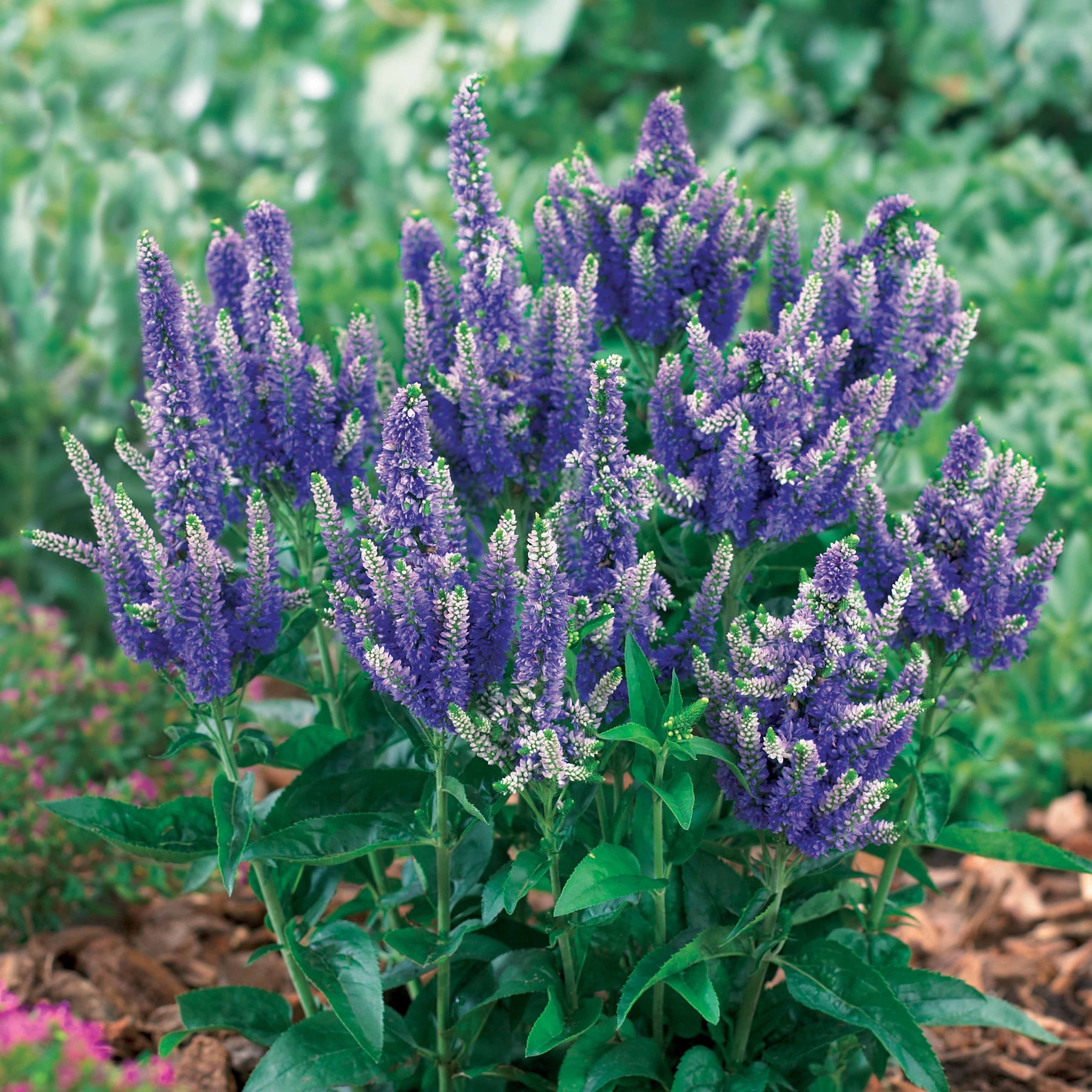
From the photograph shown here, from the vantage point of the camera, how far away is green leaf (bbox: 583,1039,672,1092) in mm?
1694

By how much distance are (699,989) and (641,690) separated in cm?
41

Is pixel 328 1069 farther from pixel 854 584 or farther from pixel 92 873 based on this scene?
pixel 92 873

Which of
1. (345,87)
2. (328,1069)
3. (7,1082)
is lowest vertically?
(328,1069)

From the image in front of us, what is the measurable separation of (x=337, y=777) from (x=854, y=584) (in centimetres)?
78

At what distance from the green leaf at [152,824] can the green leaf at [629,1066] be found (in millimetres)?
621

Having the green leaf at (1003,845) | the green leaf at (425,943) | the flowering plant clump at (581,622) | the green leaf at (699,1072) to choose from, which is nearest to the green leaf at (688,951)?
the flowering plant clump at (581,622)

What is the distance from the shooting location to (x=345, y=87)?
5.88 metres

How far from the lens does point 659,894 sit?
1698 mm

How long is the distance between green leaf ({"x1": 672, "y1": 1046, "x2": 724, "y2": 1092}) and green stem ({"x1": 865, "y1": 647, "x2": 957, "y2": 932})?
1.19 ft

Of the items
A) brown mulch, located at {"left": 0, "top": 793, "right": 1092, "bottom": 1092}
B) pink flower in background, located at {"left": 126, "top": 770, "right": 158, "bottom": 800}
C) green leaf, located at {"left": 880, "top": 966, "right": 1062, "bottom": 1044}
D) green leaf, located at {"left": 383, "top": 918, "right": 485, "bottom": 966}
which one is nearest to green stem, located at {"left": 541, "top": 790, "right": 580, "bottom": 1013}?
green leaf, located at {"left": 383, "top": 918, "right": 485, "bottom": 966}

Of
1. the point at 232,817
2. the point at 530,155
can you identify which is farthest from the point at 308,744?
the point at 530,155

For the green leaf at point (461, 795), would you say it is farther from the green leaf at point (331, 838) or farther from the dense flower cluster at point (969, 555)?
the dense flower cluster at point (969, 555)

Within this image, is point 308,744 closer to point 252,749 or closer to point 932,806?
point 252,749

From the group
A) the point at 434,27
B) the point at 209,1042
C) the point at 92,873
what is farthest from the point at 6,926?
the point at 434,27
